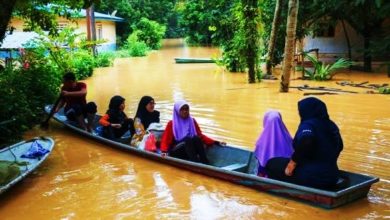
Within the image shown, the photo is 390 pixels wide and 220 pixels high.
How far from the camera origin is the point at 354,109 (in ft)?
37.6

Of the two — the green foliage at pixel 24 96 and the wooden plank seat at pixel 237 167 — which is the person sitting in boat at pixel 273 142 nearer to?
the wooden plank seat at pixel 237 167

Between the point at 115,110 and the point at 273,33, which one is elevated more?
the point at 273,33

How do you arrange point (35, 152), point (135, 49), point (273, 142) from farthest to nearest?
point (135, 49) → point (35, 152) → point (273, 142)

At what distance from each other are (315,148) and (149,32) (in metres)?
39.6

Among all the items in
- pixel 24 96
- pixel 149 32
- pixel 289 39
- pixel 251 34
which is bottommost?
pixel 24 96

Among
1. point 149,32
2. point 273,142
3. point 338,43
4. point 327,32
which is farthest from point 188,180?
point 149,32

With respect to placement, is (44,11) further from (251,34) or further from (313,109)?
(313,109)

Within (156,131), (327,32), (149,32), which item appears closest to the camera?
(156,131)

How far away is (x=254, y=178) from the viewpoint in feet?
18.7

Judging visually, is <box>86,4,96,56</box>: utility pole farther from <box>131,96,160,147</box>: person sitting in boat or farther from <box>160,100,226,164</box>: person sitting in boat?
<box>160,100,226,164</box>: person sitting in boat

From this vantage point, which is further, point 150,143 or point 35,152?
point 150,143

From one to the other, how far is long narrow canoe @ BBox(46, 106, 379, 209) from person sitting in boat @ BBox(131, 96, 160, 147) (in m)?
0.23

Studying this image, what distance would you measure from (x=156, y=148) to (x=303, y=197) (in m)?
2.77

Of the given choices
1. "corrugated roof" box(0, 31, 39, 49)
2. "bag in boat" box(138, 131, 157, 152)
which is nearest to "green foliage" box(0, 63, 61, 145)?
"bag in boat" box(138, 131, 157, 152)
